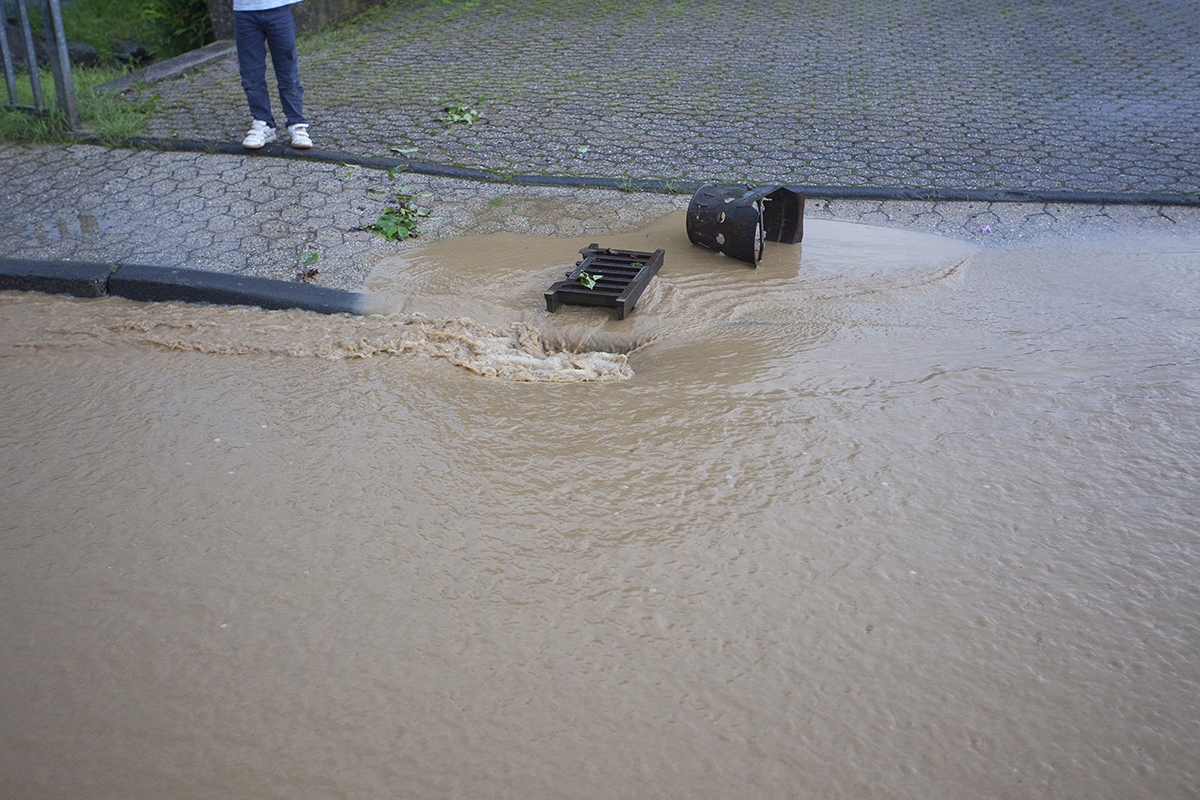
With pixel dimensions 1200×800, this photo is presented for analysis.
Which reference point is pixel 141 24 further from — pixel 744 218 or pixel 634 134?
pixel 744 218

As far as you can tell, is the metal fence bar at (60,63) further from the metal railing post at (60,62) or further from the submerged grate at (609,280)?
the submerged grate at (609,280)

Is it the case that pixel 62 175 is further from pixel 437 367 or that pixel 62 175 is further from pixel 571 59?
pixel 571 59

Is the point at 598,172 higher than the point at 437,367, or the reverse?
the point at 598,172

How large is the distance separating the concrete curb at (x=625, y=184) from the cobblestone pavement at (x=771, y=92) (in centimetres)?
16

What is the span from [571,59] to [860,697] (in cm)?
775

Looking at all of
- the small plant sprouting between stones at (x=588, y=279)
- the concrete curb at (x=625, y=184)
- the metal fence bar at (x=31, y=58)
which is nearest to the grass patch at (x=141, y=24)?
the metal fence bar at (x=31, y=58)

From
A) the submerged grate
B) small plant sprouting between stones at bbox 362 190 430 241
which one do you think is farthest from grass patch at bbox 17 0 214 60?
the submerged grate

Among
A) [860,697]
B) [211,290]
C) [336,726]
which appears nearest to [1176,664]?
[860,697]

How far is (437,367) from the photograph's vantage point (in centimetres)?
340

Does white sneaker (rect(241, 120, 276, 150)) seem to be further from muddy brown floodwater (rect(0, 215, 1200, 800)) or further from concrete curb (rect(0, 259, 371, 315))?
muddy brown floodwater (rect(0, 215, 1200, 800))

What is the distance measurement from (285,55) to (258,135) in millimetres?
558

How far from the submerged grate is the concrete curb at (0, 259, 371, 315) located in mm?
967

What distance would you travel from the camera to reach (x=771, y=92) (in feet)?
23.8

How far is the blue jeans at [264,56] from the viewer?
5273 mm
